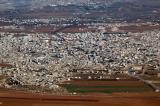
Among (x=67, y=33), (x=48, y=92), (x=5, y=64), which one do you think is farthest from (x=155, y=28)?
(x=48, y=92)

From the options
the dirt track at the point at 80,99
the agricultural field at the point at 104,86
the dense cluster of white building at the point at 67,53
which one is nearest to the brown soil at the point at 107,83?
the agricultural field at the point at 104,86

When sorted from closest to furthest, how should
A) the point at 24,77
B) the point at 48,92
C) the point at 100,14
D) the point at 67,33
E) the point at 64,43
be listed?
the point at 48,92, the point at 24,77, the point at 64,43, the point at 67,33, the point at 100,14

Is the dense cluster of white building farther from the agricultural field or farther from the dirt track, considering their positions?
the dirt track

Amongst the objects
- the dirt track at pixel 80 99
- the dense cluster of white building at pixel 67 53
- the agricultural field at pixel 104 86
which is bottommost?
the dense cluster of white building at pixel 67 53

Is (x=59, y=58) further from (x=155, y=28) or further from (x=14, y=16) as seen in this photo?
(x=14, y=16)

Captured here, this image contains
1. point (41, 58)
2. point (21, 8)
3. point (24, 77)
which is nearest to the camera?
point (24, 77)

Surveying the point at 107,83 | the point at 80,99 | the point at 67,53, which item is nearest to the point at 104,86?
the point at 107,83

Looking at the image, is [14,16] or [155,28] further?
[14,16]

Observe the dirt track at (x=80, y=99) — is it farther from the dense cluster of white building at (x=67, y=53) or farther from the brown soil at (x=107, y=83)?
the dense cluster of white building at (x=67, y=53)

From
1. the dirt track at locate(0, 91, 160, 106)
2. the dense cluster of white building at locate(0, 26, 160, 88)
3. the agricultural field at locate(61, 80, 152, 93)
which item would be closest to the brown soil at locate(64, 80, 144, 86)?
the agricultural field at locate(61, 80, 152, 93)
